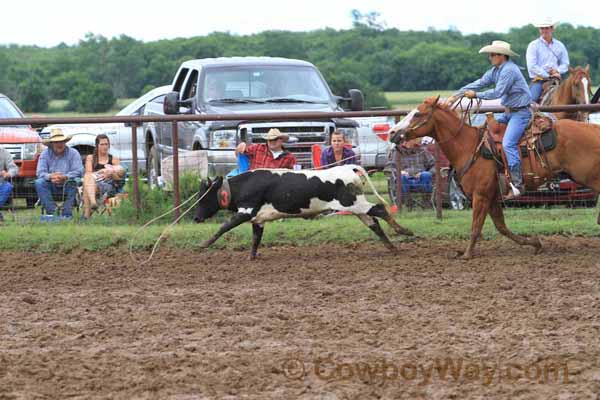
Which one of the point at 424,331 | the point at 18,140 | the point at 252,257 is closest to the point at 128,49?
the point at 18,140

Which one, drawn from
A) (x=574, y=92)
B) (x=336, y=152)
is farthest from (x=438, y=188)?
(x=574, y=92)

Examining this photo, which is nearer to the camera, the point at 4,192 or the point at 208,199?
the point at 208,199

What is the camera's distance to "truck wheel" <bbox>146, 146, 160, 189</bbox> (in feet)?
50.7

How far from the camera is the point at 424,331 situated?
25.9 feet

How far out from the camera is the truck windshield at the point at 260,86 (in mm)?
15828

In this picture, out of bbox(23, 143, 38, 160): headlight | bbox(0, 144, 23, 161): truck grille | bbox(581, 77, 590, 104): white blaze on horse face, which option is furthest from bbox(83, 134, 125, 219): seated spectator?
bbox(581, 77, 590, 104): white blaze on horse face

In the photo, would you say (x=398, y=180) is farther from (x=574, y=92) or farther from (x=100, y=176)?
(x=100, y=176)

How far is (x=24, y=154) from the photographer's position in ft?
48.5

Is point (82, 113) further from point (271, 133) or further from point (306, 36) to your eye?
point (271, 133)

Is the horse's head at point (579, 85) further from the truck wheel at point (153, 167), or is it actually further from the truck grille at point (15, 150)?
the truck grille at point (15, 150)

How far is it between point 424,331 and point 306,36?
197 feet

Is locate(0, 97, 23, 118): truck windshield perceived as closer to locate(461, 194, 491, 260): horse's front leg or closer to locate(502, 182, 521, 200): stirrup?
locate(461, 194, 491, 260): horse's front leg

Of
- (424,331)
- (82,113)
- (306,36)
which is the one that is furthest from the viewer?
(306,36)

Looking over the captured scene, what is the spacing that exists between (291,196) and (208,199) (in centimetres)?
96
